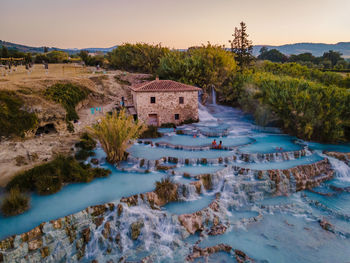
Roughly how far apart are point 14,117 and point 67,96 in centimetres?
614

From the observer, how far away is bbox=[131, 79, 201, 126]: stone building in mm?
25406

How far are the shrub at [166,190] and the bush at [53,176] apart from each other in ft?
13.5

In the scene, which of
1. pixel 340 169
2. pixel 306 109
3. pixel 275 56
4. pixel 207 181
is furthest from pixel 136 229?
pixel 275 56

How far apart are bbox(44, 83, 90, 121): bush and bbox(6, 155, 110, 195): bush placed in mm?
7668

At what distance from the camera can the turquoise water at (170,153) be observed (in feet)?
59.8

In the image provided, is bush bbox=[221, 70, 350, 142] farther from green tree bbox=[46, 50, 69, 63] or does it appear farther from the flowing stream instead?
green tree bbox=[46, 50, 69, 63]

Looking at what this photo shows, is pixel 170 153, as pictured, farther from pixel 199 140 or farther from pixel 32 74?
pixel 32 74

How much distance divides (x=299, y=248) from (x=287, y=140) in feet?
42.2

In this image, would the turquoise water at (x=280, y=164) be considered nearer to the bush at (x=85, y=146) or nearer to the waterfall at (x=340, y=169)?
the waterfall at (x=340, y=169)

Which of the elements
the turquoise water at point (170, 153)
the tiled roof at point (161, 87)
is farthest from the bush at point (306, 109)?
the turquoise water at point (170, 153)

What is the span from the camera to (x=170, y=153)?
18891 millimetres

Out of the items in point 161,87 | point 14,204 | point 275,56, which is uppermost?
point 275,56

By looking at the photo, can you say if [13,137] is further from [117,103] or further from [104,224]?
[117,103]

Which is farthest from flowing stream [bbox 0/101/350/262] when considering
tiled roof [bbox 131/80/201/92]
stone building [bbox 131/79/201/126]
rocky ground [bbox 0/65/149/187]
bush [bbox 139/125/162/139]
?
tiled roof [bbox 131/80/201/92]
